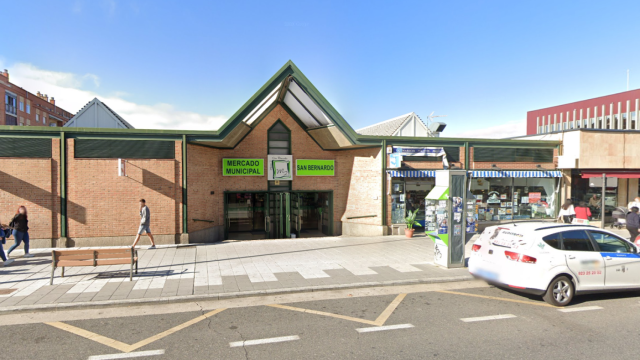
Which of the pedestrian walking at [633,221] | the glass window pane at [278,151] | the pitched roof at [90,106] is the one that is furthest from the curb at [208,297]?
the pitched roof at [90,106]

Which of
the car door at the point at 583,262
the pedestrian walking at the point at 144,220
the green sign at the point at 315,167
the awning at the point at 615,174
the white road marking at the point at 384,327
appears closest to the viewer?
the white road marking at the point at 384,327

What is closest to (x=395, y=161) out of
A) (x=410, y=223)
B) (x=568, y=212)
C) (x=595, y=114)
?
(x=410, y=223)

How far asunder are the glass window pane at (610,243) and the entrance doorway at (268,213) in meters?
10.5

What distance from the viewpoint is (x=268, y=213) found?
16.4 meters

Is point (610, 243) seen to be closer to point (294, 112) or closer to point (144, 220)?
point (294, 112)

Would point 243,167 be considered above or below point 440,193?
above

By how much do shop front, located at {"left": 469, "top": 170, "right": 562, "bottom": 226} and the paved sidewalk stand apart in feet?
17.9

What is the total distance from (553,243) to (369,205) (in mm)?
9065

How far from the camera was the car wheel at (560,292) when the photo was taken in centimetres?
726

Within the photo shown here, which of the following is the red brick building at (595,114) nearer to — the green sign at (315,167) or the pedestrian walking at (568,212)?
the pedestrian walking at (568,212)

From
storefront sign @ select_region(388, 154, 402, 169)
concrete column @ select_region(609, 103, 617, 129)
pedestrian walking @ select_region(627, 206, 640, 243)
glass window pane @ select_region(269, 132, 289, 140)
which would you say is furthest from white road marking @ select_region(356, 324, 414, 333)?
concrete column @ select_region(609, 103, 617, 129)

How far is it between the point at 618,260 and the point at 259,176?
39.9 feet

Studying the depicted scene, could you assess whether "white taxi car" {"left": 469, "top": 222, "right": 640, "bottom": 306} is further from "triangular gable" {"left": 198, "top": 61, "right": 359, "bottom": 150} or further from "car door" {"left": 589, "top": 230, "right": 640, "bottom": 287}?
"triangular gable" {"left": 198, "top": 61, "right": 359, "bottom": 150}

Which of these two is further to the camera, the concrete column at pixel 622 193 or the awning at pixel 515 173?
the concrete column at pixel 622 193
